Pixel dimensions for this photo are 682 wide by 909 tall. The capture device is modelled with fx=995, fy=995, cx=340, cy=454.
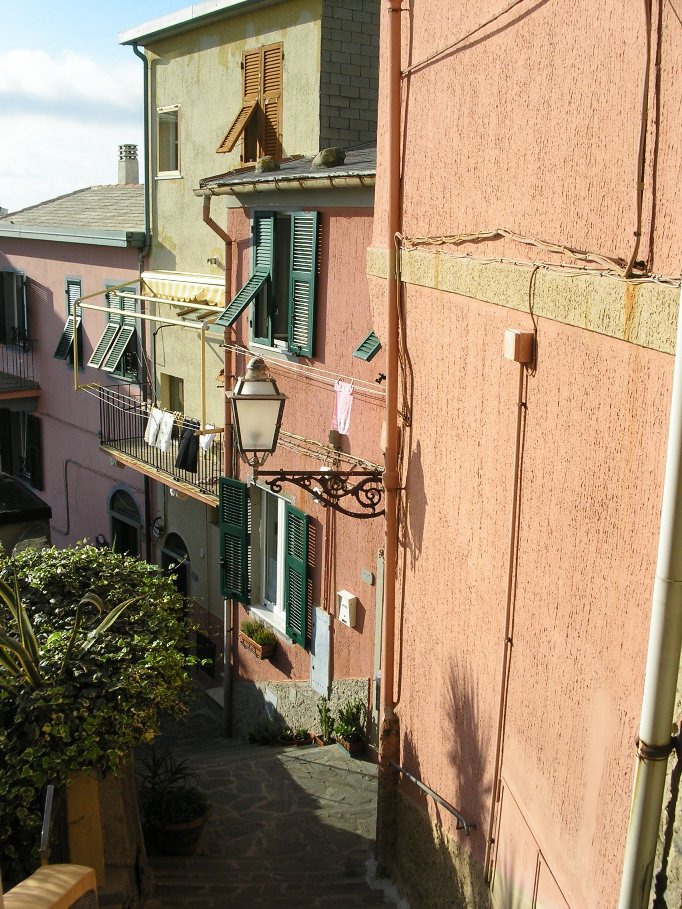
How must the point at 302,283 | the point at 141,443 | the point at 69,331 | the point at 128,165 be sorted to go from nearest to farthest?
the point at 302,283 < the point at 141,443 < the point at 69,331 < the point at 128,165

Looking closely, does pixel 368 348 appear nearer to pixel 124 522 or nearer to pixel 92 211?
pixel 124 522

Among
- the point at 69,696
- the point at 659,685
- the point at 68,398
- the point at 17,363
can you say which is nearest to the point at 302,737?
the point at 69,696

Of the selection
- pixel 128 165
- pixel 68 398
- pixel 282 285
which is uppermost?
pixel 128 165

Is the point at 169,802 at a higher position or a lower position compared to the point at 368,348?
lower

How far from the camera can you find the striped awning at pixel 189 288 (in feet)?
45.5

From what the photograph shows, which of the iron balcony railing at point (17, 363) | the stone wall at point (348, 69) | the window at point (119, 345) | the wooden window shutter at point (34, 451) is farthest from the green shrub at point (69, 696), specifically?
the wooden window shutter at point (34, 451)

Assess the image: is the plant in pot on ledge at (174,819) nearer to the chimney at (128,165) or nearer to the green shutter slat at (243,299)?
the green shutter slat at (243,299)

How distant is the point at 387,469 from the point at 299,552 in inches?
175

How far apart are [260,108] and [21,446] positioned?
1111 centimetres

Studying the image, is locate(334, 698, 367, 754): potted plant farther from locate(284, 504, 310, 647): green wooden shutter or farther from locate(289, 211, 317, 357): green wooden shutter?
locate(289, 211, 317, 357): green wooden shutter

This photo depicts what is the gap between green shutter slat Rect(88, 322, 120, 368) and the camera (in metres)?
17.7

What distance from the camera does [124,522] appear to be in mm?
19141

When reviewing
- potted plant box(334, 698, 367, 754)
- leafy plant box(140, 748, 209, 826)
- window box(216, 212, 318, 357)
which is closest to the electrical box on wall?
potted plant box(334, 698, 367, 754)

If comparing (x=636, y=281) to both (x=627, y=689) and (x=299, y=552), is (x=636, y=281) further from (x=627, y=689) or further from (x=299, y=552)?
(x=299, y=552)
